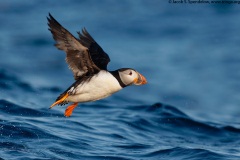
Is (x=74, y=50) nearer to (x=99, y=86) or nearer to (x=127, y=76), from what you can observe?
(x=99, y=86)

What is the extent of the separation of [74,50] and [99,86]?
51cm

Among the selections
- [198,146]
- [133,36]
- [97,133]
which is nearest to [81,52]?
[97,133]

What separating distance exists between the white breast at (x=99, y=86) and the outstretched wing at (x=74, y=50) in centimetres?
15

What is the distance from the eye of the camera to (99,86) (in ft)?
26.1

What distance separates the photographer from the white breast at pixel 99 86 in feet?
26.1

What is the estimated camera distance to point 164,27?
21594 mm

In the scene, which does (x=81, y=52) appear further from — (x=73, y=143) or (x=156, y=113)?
(x=156, y=113)

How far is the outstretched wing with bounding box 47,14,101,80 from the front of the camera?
756 centimetres

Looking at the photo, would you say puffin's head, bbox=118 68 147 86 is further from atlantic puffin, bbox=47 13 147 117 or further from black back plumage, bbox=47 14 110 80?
black back plumage, bbox=47 14 110 80

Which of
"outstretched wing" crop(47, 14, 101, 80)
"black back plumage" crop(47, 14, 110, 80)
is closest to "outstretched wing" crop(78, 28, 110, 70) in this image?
"black back plumage" crop(47, 14, 110, 80)

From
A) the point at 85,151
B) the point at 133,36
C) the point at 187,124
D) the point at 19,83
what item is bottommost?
the point at 85,151

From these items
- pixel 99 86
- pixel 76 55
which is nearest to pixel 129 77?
pixel 99 86

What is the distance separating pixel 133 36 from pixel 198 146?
32.2ft

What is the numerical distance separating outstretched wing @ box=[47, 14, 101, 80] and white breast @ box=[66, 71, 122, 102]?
0.15m
